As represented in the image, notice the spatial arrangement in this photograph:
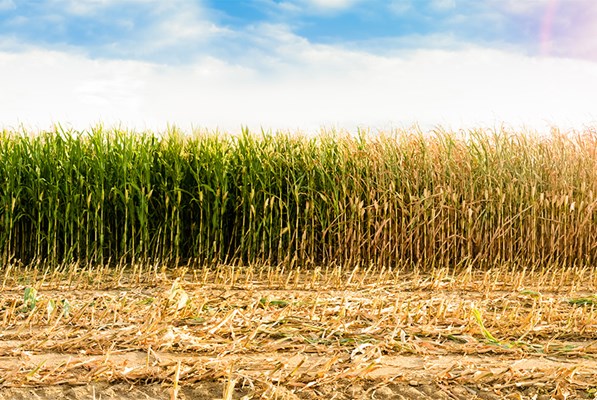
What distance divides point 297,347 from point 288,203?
480 cm

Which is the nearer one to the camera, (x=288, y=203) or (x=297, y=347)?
(x=297, y=347)

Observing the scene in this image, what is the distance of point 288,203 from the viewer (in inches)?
362

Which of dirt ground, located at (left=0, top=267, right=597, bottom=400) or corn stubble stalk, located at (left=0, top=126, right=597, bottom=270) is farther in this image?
corn stubble stalk, located at (left=0, top=126, right=597, bottom=270)

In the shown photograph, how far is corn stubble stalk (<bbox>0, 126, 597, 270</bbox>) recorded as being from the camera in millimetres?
9203

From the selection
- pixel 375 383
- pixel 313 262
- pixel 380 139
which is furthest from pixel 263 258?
pixel 375 383

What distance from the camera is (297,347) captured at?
4.50 m

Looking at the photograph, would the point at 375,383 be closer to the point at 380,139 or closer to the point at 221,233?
the point at 221,233

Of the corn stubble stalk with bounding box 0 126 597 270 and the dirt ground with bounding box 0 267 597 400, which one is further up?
the corn stubble stalk with bounding box 0 126 597 270

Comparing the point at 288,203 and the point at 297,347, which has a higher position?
the point at 288,203

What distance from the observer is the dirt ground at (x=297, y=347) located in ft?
12.4

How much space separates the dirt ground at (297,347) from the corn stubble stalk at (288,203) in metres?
2.43

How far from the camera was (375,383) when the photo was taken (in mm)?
3846

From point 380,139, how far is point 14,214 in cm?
536

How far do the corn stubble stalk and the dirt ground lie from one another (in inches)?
95.8
